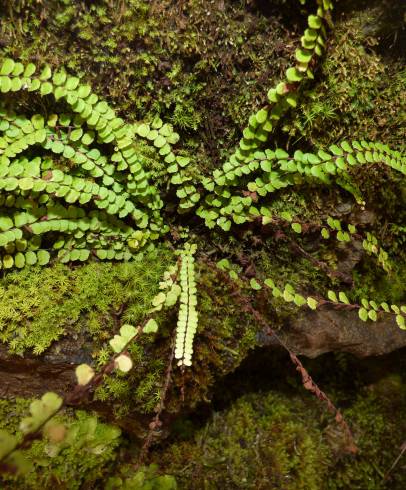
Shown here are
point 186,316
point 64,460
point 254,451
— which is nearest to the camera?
point 186,316

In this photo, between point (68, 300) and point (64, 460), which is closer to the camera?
point (68, 300)

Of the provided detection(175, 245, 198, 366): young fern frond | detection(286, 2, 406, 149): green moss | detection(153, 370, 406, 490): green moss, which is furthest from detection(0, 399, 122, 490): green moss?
detection(286, 2, 406, 149): green moss

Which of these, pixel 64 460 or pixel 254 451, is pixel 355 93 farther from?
pixel 64 460

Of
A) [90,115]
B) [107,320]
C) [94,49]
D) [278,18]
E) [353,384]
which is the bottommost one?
[353,384]

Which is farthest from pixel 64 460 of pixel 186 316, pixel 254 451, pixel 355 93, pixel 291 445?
pixel 355 93

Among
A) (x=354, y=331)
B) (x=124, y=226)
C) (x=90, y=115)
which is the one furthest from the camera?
(x=354, y=331)

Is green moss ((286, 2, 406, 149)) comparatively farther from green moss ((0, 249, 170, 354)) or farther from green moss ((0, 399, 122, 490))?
green moss ((0, 399, 122, 490))

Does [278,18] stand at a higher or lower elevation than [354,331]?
higher

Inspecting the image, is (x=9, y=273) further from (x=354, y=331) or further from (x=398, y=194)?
(x=398, y=194)

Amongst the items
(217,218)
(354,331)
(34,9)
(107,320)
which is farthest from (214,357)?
(34,9)

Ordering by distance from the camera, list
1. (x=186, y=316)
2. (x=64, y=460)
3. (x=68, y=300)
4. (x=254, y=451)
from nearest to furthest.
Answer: (x=186, y=316)
(x=68, y=300)
(x=64, y=460)
(x=254, y=451)

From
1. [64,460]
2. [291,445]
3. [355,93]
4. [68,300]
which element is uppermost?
[355,93]
